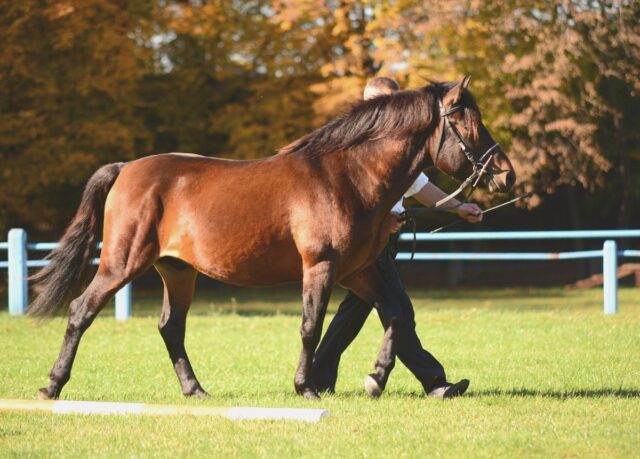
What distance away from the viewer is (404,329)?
8.16 meters

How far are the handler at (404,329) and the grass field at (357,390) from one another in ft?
0.56

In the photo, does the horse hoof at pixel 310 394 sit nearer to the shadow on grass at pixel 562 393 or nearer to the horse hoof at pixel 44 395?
the shadow on grass at pixel 562 393

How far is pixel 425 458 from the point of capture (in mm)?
5586

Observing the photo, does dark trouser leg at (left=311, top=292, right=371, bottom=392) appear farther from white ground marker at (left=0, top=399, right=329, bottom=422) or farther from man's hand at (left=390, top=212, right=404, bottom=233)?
white ground marker at (left=0, top=399, right=329, bottom=422)

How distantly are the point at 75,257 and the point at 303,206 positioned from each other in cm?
209

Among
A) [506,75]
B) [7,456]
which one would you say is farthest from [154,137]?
[7,456]

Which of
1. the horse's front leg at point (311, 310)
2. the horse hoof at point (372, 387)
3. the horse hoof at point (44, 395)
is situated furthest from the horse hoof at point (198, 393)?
the horse hoof at point (372, 387)

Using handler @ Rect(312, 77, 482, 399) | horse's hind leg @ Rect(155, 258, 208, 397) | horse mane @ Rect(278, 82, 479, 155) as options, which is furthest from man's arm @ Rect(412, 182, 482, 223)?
horse's hind leg @ Rect(155, 258, 208, 397)

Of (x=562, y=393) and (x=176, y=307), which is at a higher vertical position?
(x=176, y=307)

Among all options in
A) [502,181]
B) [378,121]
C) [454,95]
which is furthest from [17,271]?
[502,181]

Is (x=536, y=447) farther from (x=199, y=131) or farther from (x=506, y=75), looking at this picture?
(x=199, y=131)

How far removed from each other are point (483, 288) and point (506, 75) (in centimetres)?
664

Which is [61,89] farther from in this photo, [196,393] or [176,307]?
[196,393]

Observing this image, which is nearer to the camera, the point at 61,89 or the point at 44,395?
the point at 44,395
